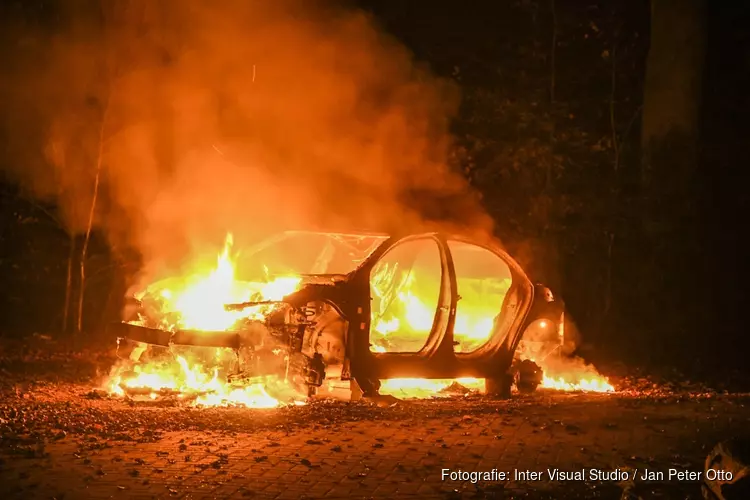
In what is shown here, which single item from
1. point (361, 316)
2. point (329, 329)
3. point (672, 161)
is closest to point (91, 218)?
point (329, 329)

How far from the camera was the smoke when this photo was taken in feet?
42.9

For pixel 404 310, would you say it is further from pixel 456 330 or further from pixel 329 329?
pixel 329 329

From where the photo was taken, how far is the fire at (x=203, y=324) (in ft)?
28.8

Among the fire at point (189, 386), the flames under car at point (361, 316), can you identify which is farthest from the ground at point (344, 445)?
the flames under car at point (361, 316)

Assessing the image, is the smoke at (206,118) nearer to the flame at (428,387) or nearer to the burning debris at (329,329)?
the burning debris at (329,329)

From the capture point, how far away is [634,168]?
16.5m

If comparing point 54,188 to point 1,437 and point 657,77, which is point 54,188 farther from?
point 657,77

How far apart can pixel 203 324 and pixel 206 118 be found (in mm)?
5262

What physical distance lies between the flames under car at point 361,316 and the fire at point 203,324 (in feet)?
0.07

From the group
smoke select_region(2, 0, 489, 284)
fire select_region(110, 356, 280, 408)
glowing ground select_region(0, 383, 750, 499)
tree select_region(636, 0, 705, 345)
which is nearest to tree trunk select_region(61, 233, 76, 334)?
smoke select_region(2, 0, 489, 284)

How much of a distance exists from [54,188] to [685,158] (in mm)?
10082

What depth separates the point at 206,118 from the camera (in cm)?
1343

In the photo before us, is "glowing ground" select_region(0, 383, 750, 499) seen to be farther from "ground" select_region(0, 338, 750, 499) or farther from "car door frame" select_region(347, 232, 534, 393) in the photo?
"car door frame" select_region(347, 232, 534, 393)

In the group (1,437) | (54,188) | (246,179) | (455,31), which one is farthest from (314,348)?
(455,31)
